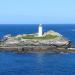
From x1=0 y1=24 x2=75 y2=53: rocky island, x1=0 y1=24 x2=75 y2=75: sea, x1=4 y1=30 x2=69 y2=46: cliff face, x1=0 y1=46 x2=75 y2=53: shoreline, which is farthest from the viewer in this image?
x1=4 y1=30 x2=69 y2=46: cliff face

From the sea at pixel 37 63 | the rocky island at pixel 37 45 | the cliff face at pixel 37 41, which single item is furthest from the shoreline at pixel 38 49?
the sea at pixel 37 63

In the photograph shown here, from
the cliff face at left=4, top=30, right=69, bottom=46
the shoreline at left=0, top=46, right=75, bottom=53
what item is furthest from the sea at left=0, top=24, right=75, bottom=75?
the cliff face at left=4, top=30, right=69, bottom=46

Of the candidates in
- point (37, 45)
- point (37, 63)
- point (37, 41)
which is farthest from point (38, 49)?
point (37, 63)

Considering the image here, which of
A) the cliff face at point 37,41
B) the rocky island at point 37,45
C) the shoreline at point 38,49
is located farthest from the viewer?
the cliff face at point 37,41

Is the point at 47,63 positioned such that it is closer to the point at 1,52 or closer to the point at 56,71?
the point at 56,71

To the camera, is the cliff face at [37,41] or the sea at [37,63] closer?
the sea at [37,63]

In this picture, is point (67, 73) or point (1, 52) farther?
point (1, 52)

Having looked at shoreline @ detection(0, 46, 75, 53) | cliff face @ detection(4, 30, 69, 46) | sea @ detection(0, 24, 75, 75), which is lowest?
sea @ detection(0, 24, 75, 75)

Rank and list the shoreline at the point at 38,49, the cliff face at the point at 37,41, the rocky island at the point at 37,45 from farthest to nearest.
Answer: the cliff face at the point at 37,41
the rocky island at the point at 37,45
the shoreline at the point at 38,49

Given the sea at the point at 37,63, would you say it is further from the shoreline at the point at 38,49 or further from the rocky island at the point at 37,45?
the rocky island at the point at 37,45

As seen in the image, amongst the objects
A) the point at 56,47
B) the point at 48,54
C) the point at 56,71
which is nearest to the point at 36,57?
the point at 48,54

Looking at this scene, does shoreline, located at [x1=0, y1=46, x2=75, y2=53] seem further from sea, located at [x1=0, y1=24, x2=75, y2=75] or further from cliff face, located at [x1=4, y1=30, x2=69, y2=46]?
sea, located at [x1=0, y1=24, x2=75, y2=75]
